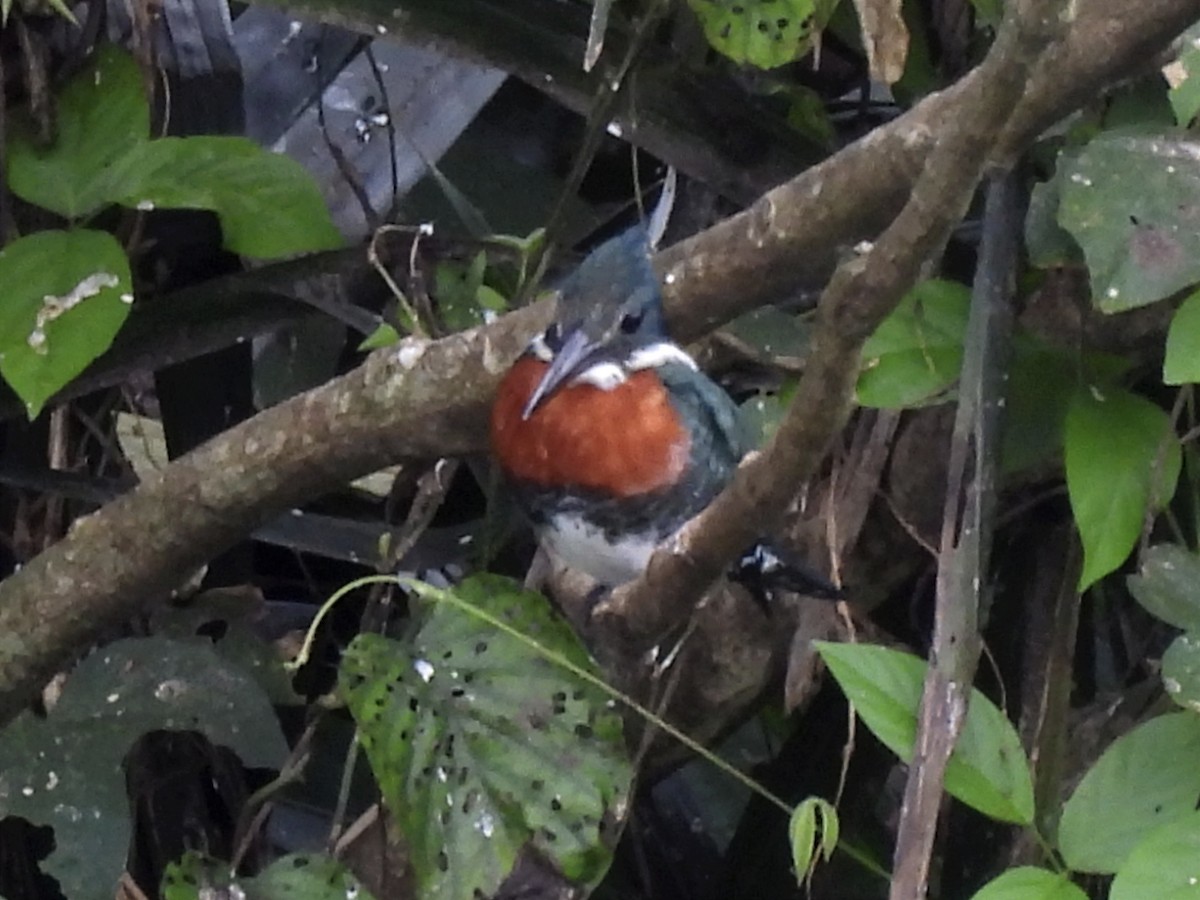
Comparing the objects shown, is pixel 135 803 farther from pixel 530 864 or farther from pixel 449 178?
pixel 449 178

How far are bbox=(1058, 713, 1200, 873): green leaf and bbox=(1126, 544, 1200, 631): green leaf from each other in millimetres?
82

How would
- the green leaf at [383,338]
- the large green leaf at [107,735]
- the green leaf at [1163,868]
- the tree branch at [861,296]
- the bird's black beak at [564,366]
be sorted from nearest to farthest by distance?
the tree branch at [861,296], the green leaf at [1163,868], the large green leaf at [107,735], the bird's black beak at [564,366], the green leaf at [383,338]

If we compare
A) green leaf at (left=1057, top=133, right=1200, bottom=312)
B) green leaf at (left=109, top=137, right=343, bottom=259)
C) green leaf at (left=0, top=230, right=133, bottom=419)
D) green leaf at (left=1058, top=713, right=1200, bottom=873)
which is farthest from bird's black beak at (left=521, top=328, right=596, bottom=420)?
green leaf at (left=1058, top=713, right=1200, bottom=873)

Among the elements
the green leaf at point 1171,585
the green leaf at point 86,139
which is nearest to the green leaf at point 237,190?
the green leaf at point 86,139

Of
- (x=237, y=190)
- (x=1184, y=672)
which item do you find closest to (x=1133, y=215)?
(x=1184, y=672)

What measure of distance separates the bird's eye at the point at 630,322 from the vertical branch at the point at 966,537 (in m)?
0.33

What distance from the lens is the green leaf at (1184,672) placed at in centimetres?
112

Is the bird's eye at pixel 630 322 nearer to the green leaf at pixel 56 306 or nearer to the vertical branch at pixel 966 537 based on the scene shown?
the vertical branch at pixel 966 537

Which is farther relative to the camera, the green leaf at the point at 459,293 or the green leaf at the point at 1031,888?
the green leaf at the point at 459,293

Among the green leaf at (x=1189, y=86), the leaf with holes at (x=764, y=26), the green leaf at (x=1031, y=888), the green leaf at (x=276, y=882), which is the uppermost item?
the green leaf at (x=1189, y=86)

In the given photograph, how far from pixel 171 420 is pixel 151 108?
36 centimetres

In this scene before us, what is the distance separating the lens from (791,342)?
5.07 ft

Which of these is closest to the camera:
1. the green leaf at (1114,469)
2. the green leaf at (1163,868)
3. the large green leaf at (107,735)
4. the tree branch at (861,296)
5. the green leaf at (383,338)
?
the tree branch at (861,296)

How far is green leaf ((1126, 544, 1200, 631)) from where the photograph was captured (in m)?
1.20
